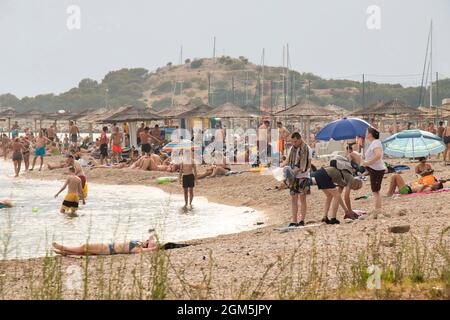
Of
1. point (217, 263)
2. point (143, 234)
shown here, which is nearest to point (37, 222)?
point (143, 234)

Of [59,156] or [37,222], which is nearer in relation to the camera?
[37,222]

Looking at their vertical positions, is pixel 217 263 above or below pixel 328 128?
below

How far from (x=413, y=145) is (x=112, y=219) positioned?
7117 millimetres

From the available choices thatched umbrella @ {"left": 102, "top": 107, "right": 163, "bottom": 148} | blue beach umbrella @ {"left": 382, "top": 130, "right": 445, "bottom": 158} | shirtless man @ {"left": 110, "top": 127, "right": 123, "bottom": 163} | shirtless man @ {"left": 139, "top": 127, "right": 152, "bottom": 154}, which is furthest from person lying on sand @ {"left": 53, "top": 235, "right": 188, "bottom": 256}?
thatched umbrella @ {"left": 102, "top": 107, "right": 163, "bottom": 148}

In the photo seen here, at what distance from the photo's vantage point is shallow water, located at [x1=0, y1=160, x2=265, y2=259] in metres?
13.3

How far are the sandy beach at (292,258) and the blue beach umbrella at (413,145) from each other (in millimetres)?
2555

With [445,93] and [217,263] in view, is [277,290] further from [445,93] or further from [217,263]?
[445,93]

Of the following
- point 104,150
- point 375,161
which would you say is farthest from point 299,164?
point 104,150

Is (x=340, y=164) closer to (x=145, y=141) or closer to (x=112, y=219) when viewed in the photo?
(x=112, y=219)

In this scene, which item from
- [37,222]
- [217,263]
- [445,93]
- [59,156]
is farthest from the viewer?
[445,93]

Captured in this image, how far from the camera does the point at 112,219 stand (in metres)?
16.4

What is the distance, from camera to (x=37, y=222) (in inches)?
631
